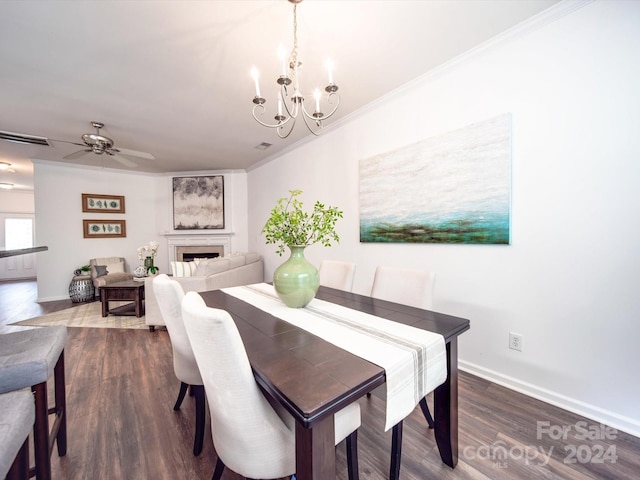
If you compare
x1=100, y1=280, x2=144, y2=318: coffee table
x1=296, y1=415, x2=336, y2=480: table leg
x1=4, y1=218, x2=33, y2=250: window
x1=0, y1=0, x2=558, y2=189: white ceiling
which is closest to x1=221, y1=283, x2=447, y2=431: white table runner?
x1=296, y1=415, x2=336, y2=480: table leg

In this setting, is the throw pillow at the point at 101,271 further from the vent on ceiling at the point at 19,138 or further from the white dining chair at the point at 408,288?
the white dining chair at the point at 408,288

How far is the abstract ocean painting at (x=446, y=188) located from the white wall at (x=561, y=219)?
0.08 metres

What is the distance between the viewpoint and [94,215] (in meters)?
5.20

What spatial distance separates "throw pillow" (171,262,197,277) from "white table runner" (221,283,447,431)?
2.33m

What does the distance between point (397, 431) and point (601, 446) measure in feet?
3.91

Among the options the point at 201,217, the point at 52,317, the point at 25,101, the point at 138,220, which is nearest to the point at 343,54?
the point at 25,101

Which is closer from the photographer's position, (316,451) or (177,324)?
(316,451)

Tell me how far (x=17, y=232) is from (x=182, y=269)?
778cm

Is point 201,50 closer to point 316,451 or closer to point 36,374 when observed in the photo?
point 36,374

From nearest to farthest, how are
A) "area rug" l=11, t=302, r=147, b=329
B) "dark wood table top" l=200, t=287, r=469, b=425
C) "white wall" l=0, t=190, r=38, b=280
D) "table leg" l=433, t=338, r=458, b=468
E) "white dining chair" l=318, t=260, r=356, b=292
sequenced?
"dark wood table top" l=200, t=287, r=469, b=425 < "table leg" l=433, t=338, r=458, b=468 < "white dining chair" l=318, t=260, r=356, b=292 < "area rug" l=11, t=302, r=147, b=329 < "white wall" l=0, t=190, r=38, b=280

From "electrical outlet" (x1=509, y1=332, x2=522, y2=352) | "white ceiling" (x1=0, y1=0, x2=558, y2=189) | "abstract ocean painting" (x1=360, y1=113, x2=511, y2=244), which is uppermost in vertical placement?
"white ceiling" (x1=0, y1=0, x2=558, y2=189)

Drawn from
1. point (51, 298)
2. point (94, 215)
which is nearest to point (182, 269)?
point (94, 215)

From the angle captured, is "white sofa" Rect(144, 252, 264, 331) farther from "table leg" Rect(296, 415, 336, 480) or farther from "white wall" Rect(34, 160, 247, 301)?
"table leg" Rect(296, 415, 336, 480)

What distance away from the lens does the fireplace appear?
5648 millimetres
